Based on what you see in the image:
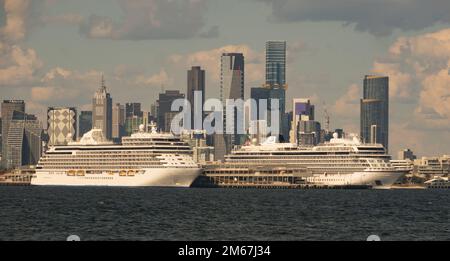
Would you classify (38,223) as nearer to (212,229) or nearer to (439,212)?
(212,229)

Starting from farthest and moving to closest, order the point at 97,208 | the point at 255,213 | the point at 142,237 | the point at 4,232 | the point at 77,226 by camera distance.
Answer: the point at 97,208
the point at 255,213
the point at 77,226
the point at 4,232
the point at 142,237

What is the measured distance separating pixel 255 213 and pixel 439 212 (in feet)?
73.4

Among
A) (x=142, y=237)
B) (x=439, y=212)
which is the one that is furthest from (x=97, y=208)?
(x=142, y=237)

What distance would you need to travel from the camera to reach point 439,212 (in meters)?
110

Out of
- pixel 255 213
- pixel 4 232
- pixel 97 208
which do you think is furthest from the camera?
pixel 97 208
